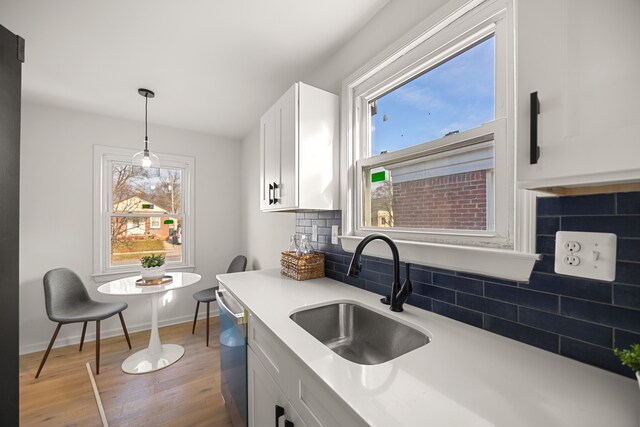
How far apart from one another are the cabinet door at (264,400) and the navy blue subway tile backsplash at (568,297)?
751mm

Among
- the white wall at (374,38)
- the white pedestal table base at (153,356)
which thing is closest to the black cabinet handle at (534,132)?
the white wall at (374,38)

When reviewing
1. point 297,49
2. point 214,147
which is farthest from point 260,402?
point 214,147

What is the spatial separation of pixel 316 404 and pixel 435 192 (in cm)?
105

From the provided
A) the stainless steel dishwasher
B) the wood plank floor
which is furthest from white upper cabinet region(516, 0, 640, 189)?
the wood plank floor

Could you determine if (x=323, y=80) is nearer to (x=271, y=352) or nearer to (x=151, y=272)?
(x=271, y=352)

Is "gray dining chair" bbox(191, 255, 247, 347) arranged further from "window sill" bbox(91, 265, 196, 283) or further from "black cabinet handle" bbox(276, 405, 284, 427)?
"black cabinet handle" bbox(276, 405, 284, 427)

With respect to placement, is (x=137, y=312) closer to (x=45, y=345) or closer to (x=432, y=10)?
(x=45, y=345)

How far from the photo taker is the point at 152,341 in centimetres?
249

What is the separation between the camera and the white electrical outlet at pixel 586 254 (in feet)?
2.27

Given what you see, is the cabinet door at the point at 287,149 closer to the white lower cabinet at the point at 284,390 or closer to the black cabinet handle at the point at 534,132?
the white lower cabinet at the point at 284,390

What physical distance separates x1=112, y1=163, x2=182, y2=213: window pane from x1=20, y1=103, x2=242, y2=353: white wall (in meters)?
0.23

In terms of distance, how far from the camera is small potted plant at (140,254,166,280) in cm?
244

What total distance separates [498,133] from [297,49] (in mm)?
1471

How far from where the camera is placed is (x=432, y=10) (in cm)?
123
